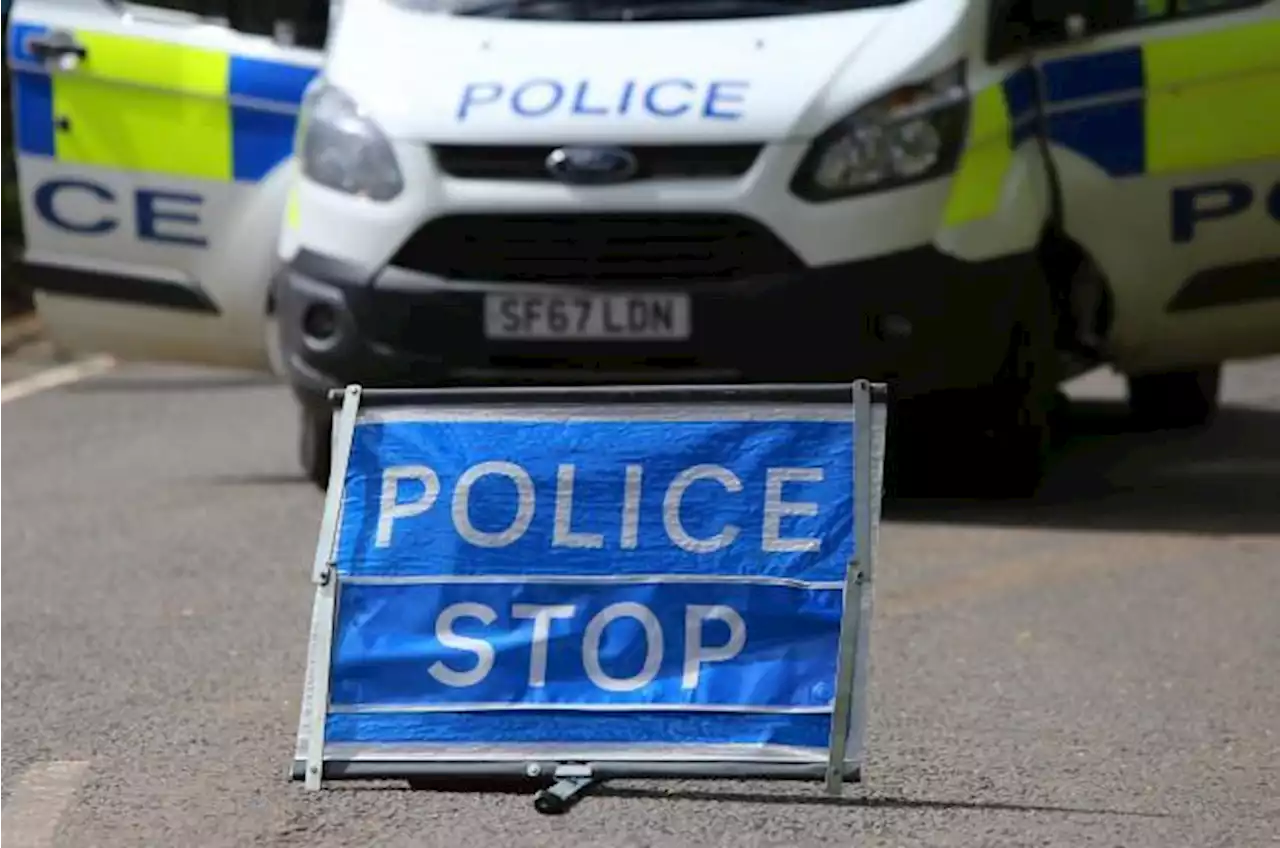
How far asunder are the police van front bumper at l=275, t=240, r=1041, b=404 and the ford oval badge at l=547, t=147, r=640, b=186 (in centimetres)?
28

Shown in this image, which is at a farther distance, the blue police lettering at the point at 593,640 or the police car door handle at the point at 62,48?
the police car door handle at the point at 62,48

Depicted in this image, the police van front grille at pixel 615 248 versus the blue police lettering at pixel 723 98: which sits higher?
the blue police lettering at pixel 723 98

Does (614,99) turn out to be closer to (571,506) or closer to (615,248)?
(615,248)

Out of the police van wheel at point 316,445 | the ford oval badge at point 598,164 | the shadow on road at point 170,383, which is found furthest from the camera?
the shadow on road at point 170,383

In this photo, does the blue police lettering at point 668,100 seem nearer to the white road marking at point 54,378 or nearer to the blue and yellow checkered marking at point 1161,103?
the blue and yellow checkered marking at point 1161,103

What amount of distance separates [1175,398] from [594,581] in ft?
23.1

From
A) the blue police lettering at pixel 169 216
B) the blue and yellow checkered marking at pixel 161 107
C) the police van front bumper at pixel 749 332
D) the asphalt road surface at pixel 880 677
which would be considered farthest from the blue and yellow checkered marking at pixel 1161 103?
→ the blue police lettering at pixel 169 216

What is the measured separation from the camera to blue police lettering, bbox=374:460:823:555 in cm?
516

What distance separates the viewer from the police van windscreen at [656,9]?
8742 mm

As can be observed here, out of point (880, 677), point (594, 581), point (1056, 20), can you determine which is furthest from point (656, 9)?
point (594, 581)

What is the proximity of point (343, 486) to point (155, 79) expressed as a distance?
425 centimetres

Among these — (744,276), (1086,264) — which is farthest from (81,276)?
(1086,264)

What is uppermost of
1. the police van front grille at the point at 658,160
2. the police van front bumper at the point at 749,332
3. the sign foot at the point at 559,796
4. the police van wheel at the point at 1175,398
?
the sign foot at the point at 559,796

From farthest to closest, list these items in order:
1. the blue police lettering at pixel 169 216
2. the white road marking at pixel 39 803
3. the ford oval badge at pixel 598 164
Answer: the blue police lettering at pixel 169 216
the ford oval badge at pixel 598 164
the white road marking at pixel 39 803
